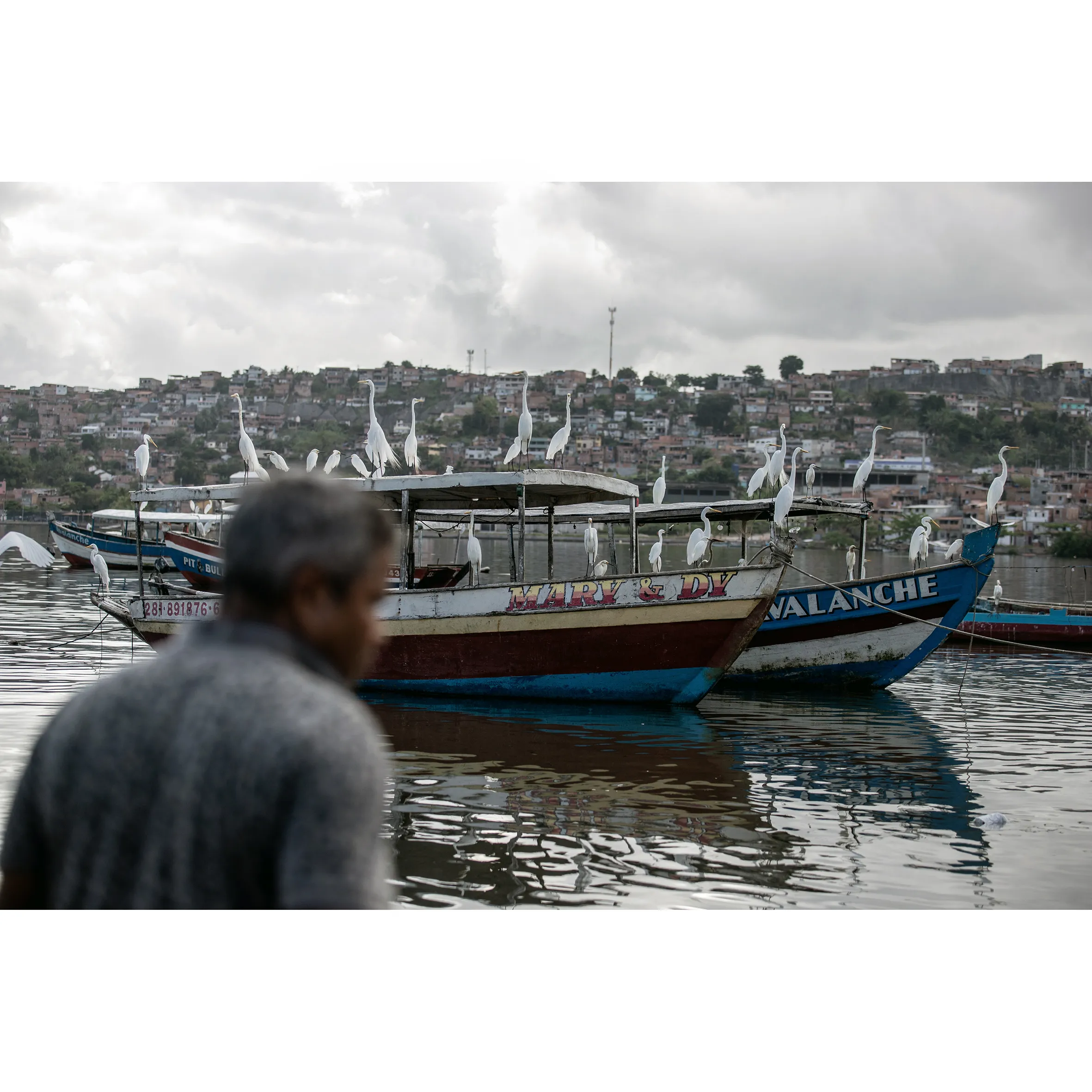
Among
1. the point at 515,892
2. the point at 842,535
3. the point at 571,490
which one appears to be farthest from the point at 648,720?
the point at 842,535

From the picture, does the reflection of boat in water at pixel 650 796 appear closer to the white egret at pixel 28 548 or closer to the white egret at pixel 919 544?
the white egret at pixel 28 548

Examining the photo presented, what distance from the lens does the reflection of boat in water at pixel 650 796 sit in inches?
215

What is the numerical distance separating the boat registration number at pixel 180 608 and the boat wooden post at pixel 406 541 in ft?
6.28

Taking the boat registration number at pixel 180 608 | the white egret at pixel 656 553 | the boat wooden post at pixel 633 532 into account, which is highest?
the boat wooden post at pixel 633 532

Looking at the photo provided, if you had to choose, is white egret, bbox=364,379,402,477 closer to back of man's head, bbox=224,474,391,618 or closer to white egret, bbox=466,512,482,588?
white egret, bbox=466,512,482,588

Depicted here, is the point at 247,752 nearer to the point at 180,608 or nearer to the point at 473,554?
the point at 180,608

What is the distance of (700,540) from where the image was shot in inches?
588

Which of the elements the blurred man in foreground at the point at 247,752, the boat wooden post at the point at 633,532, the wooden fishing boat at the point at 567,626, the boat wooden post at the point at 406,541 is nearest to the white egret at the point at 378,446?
the boat wooden post at the point at 406,541

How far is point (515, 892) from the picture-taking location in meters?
5.15

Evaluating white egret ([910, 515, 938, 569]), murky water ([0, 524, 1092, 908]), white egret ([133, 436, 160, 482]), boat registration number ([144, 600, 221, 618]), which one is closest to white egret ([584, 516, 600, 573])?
murky water ([0, 524, 1092, 908])

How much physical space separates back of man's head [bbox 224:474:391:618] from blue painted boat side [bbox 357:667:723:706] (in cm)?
926

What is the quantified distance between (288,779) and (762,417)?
467 feet

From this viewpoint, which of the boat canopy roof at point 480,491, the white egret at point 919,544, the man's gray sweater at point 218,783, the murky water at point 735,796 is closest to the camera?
the man's gray sweater at point 218,783

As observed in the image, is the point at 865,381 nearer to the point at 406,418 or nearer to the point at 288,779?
the point at 406,418
